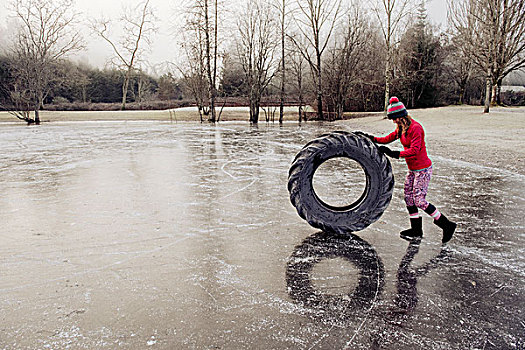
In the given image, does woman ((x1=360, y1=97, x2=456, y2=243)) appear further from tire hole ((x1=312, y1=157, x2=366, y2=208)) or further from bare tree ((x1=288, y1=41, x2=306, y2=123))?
bare tree ((x1=288, y1=41, x2=306, y2=123))

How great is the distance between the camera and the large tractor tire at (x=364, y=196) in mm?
4305

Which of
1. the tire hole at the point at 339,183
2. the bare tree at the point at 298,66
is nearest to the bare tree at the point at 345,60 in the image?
the bare tree at the point at 298,66

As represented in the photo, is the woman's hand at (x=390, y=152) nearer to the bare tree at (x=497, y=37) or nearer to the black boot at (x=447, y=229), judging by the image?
the black boot at (x=447, y=229)

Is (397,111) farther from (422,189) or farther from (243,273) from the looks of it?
(243,273)

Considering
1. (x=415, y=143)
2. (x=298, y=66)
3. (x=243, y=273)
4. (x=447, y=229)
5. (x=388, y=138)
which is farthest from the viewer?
(x=298, y=66)

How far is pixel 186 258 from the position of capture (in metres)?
3.74

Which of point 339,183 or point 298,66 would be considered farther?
point 298,66

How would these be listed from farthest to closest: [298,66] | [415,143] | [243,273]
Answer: [298,66] → [415,143] → [243,273]

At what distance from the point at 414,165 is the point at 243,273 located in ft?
7.66

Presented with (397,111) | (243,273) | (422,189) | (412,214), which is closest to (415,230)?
(412,214)

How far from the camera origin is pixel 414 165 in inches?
167

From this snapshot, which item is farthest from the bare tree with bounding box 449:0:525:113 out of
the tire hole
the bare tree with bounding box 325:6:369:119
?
the tire hole

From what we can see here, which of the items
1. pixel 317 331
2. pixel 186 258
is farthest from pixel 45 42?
pixel 317 331

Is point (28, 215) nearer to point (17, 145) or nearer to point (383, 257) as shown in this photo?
point (383, 257)
